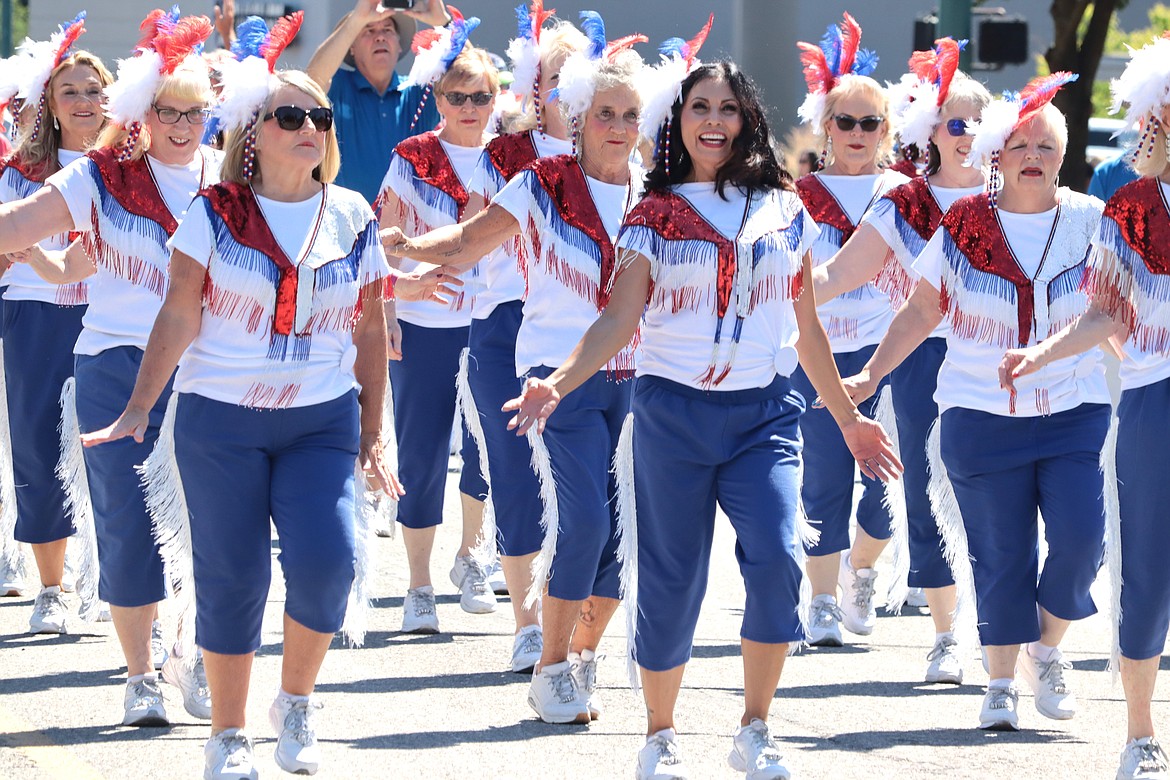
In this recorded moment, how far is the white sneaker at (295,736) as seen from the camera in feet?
16.8

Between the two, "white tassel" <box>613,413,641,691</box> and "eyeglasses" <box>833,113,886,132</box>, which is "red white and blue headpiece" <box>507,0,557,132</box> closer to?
"eyeglasses" <box>833,113,886,132</box>

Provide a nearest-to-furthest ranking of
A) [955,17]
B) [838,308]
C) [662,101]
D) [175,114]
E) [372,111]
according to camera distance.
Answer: [662,101] → [175,114] → [838,308] → [372,111] → [955,17]

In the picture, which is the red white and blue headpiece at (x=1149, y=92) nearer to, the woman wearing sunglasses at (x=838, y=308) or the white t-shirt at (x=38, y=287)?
the woman wearing sunglasses at (x=838, y=308)

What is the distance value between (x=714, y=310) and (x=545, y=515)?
1.30m

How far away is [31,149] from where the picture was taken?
24.4 feet

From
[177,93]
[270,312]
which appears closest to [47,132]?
[177,93]

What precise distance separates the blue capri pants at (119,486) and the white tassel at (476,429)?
1.37 m

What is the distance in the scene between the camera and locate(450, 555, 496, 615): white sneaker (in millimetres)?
8250

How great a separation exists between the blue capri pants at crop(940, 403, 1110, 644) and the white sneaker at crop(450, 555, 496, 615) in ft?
8.84

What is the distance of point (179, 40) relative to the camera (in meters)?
6.02

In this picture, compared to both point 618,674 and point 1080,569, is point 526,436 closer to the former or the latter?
point 618,674

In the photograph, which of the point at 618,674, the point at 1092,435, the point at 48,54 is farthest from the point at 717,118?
the point at 48,54

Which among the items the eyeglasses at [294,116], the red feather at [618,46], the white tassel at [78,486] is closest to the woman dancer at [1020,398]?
the red feather at [618,46]

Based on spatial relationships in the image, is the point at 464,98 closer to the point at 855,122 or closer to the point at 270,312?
the point at 855,122
